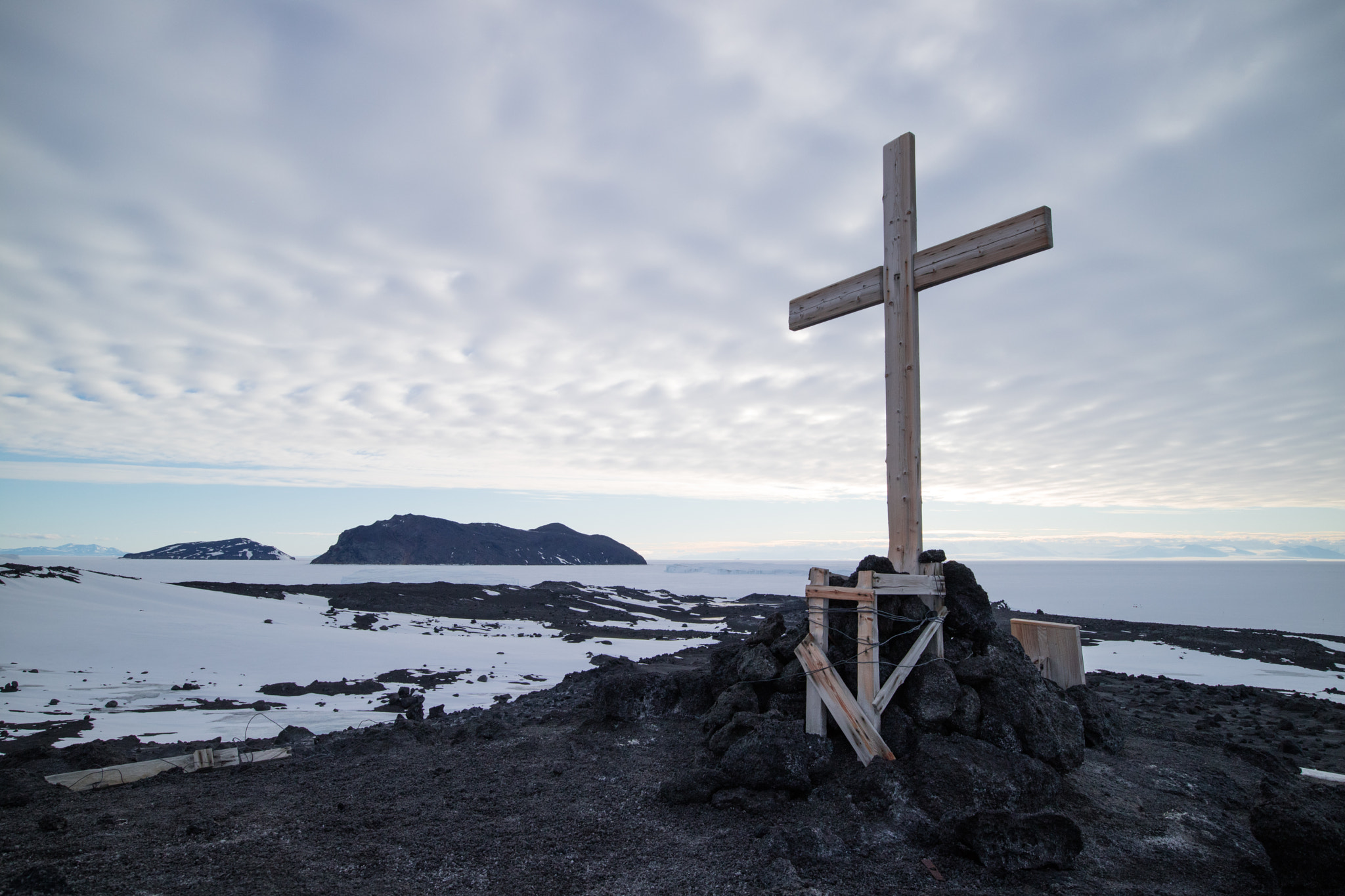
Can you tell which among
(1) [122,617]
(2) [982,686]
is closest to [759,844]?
(2) [982,686]

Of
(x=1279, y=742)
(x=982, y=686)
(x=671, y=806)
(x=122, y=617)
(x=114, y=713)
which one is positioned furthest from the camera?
(x=122, y=617)

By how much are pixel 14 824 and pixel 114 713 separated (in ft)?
19.8

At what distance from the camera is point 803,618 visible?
717cm

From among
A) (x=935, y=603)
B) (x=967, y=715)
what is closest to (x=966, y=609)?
(x=935, y=603)

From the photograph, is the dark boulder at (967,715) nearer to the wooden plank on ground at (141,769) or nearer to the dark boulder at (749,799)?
the dark boulder at (749,799)

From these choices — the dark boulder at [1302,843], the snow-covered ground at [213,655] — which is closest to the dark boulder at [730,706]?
the dark boulder at [1302,843]

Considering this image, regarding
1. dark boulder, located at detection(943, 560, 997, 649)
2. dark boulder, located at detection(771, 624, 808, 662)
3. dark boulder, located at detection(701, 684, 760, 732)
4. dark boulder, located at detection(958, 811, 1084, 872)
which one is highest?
dark boulder, located at detection(943, 560, 997, 649)

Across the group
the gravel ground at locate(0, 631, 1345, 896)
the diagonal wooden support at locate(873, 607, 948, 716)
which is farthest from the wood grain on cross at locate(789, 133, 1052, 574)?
the gravel ground at locate(0, 631, 1345, 896)

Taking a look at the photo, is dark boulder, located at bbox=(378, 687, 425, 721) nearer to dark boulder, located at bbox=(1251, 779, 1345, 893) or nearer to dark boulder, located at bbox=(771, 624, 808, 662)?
dark boulder, located at bbox=(771, 624, 808, 662)

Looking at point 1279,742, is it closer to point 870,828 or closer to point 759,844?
point 870,828

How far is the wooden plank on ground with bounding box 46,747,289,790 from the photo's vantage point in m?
5.50

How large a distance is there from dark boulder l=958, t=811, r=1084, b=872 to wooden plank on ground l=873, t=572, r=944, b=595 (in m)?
1.93

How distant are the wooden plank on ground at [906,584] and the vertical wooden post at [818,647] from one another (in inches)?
18.8

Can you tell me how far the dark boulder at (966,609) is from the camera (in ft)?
20.9
